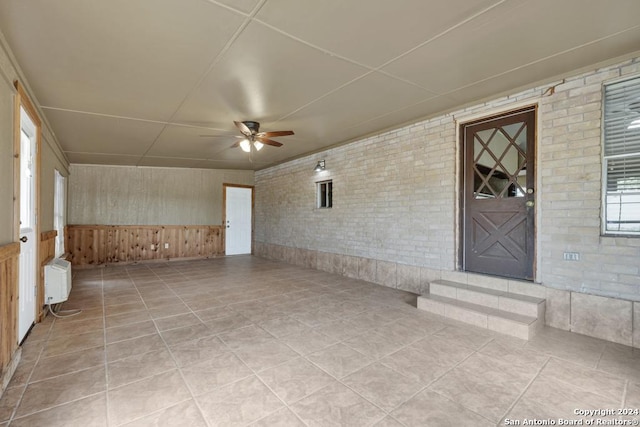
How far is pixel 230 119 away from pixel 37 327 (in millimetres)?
3340

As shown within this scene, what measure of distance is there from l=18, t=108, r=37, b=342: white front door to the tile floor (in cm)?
26

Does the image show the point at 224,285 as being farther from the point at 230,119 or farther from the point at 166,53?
the point at 166,53

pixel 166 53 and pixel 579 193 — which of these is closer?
pixel 166 53

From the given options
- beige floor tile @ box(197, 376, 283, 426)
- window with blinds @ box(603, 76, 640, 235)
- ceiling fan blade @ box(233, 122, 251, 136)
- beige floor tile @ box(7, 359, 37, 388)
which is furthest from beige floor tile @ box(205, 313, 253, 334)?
window with blinds @ box(603, 76, 640, 235)

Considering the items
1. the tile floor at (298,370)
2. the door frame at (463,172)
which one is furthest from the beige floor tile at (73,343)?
the door frame at (463,172)

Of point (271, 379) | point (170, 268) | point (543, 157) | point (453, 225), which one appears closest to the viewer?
point (271, 379)

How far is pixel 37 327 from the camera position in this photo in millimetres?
3230

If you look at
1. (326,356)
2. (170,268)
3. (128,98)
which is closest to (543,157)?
(326,356)

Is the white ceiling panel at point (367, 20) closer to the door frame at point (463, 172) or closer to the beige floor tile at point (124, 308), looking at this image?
the door frame at point (463, 172)

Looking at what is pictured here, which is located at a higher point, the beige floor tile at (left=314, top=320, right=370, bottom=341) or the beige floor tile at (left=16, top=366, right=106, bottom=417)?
the beige floor tile at (left=16, top=366, right=106, bottom=417)

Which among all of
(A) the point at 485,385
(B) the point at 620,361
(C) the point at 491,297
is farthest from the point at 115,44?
(B) the point at 620,361

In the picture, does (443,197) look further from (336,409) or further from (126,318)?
(126,318)

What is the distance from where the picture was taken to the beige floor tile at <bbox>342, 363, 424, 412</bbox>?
78.9 inches

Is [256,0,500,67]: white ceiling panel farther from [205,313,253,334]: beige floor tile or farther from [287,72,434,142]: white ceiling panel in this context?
[205,313,253,334]: beige floor tile
